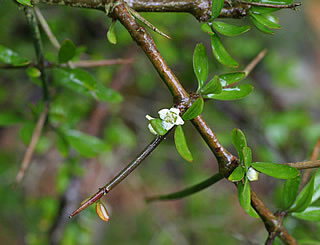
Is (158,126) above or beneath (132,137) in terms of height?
above

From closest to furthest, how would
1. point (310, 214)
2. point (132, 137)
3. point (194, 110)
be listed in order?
point (194, 110) < point (310, 214) < point (132, 137)

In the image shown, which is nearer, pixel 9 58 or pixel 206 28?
pixel 206 28

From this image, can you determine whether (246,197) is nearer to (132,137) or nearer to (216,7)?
(216,7)

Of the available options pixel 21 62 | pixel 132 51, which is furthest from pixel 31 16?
pixel 132 51

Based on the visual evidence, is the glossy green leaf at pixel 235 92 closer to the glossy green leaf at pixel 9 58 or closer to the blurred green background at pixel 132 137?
the glossy green leaf at pixel 9 58

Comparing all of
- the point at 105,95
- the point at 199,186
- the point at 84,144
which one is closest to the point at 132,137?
the point at 84,144

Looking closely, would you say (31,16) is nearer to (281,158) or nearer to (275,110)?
(281,158)

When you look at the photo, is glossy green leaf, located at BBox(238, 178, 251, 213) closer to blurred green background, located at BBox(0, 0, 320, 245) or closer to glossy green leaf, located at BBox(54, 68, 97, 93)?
glossy green leaf, located at BBox(54, 68, 97, 93)

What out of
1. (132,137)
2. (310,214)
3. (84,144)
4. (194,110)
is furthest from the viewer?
(132,137)

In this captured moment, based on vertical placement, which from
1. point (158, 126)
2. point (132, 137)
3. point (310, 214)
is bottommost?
point (132, 137)
